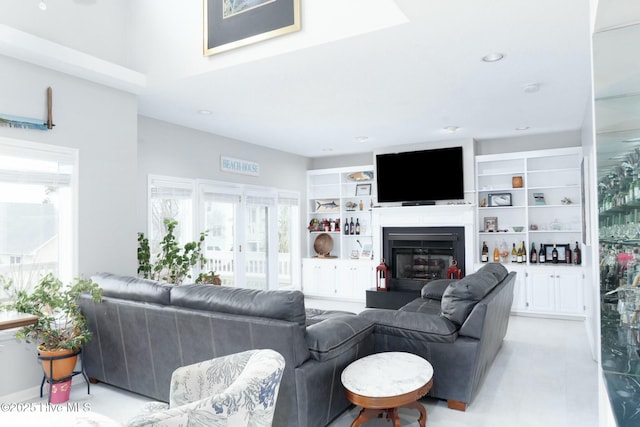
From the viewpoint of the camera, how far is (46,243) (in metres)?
3.65

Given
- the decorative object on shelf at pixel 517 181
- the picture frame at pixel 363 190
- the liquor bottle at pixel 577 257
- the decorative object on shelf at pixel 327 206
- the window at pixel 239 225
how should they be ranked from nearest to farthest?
the window at pixel 239 225 < the liquor bottle at pixel 577 257 < the decorative object on shelf at pixel 517 181 < the picture frame at pixel 363 190 < the decorative object on shelf at pixel 327 206

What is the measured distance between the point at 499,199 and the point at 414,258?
1624 mm

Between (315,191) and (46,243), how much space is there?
510 cm

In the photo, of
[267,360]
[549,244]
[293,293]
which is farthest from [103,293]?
[549,244]

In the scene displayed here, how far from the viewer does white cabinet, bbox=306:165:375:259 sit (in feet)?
25.1

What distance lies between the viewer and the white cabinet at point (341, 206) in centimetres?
765

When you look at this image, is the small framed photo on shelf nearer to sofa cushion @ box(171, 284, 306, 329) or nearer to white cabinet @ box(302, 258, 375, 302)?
white cabinet @ box(302, 258, 375, 302)

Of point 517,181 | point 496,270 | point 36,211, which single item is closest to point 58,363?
point 36,211

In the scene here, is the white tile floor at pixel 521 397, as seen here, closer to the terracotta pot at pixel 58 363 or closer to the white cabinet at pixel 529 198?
the terracotta pot at pixel 58 363

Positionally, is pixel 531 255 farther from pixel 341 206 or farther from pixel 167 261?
pixel 167 261

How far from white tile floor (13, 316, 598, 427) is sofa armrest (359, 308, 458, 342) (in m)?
0.54

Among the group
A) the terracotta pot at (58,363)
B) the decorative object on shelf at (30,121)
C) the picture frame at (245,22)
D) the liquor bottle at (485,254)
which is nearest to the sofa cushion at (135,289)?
the terracotta pot at (58,363)

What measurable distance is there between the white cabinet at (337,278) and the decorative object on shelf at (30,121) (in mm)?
4921

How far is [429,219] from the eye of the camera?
6.70m
